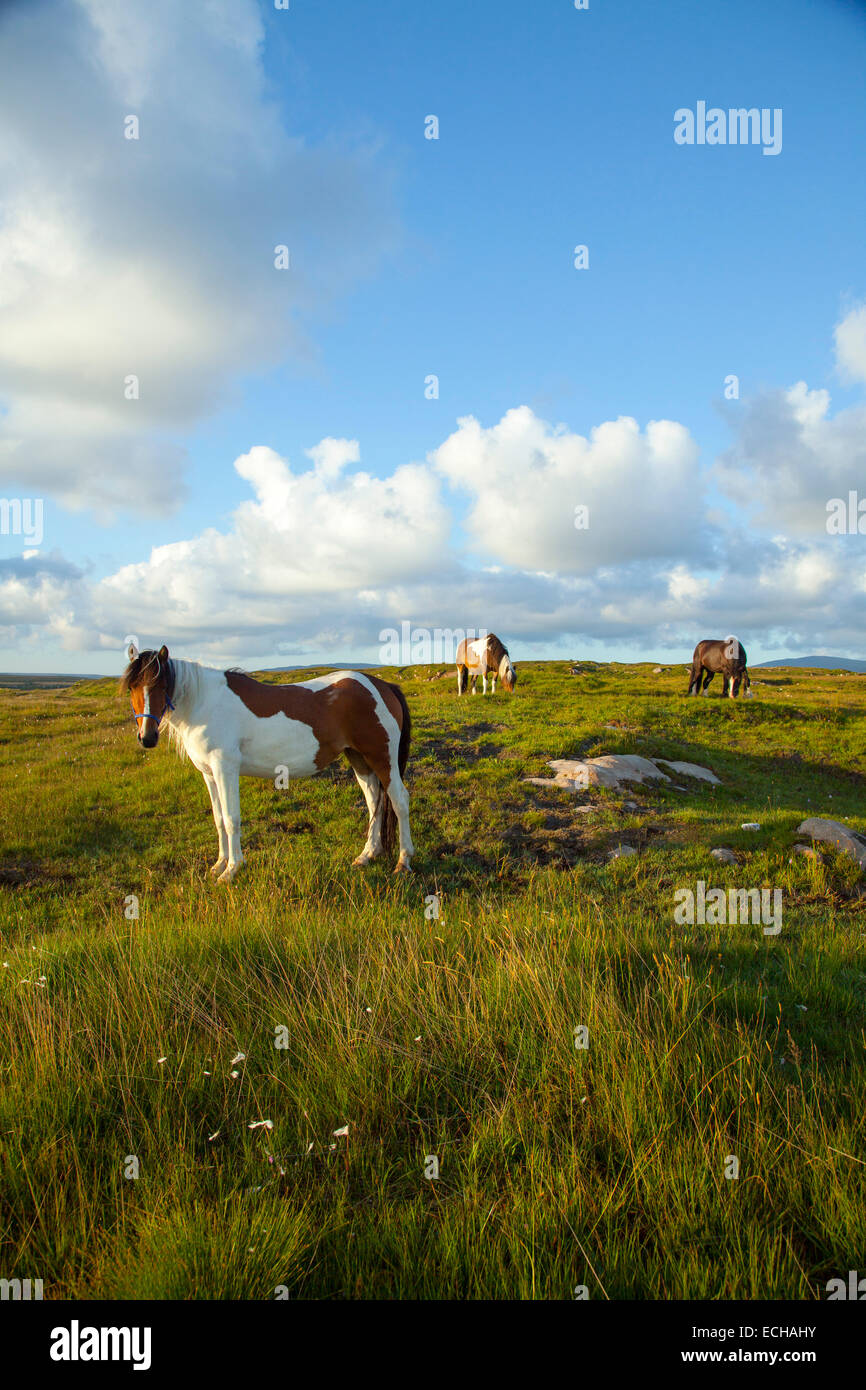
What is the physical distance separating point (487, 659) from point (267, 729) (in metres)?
19.6

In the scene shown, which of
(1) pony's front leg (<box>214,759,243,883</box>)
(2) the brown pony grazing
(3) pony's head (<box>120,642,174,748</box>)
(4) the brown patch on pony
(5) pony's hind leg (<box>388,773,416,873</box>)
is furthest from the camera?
(2) the brown pony grazing

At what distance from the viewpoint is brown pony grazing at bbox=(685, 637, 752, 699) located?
1176 inches

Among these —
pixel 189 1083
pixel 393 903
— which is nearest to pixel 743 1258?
pixel 189 1083

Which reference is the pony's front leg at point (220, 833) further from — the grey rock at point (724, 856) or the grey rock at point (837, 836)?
the grey rock at point (837, 836)

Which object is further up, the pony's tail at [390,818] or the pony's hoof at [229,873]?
the pony's tail at [390,818]

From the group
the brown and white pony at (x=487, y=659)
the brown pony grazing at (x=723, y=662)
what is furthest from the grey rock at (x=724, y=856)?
the brown pony grazing at (x=723, y=662)

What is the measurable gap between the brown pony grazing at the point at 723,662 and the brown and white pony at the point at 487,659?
9.53m

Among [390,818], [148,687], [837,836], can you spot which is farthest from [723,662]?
[148,687]

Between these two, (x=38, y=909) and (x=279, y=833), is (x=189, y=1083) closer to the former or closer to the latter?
(x=38, y=909)

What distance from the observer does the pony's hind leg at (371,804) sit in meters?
9.16

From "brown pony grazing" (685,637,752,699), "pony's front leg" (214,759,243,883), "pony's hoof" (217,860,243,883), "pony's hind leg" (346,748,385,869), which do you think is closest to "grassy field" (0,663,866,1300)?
"pony's hoof" (217,860,243,883)

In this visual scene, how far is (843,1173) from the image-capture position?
3.04m

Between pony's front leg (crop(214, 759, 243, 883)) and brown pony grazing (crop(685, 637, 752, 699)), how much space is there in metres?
25.7

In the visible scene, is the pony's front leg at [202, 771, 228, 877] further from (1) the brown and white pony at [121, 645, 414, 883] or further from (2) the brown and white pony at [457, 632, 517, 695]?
(2) the brown and white pony at [457, 632, 517, 695]
